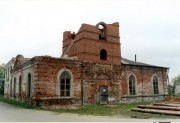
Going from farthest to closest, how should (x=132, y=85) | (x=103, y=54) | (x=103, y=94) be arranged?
(x=132, y=85), (x=103, y=54), (x=103, y=94)

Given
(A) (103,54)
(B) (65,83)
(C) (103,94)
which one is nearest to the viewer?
(B) (65,83)

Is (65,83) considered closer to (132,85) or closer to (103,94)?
(103,94)

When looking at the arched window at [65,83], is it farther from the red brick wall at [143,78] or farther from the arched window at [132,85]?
the arched window at [132,85]

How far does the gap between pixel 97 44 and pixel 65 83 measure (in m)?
5.92

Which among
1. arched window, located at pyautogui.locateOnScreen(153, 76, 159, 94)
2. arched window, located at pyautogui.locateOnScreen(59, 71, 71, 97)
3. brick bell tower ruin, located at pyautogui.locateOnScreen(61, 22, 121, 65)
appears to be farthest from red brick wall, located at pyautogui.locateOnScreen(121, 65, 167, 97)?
arched window, located at pyautogui.locateOnScreen(59, 71, 71, 97)

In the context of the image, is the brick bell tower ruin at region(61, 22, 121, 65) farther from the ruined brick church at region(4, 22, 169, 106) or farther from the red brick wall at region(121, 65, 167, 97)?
the red brick wall at region(121, 65, 167, 97)

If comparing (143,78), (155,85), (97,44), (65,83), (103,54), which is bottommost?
(155,85)

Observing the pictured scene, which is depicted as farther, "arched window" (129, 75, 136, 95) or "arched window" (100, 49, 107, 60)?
"arched window" (129, 75, 136, 95)

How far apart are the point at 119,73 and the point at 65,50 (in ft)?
24.0

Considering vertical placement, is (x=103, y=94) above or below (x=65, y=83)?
below

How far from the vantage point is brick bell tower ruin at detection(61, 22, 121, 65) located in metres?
22.0

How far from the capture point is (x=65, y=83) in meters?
19.2

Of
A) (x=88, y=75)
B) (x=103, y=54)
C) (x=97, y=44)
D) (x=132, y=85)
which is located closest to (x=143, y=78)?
(x=132, y=85)

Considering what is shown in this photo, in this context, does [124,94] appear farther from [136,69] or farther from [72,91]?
[72,91]
